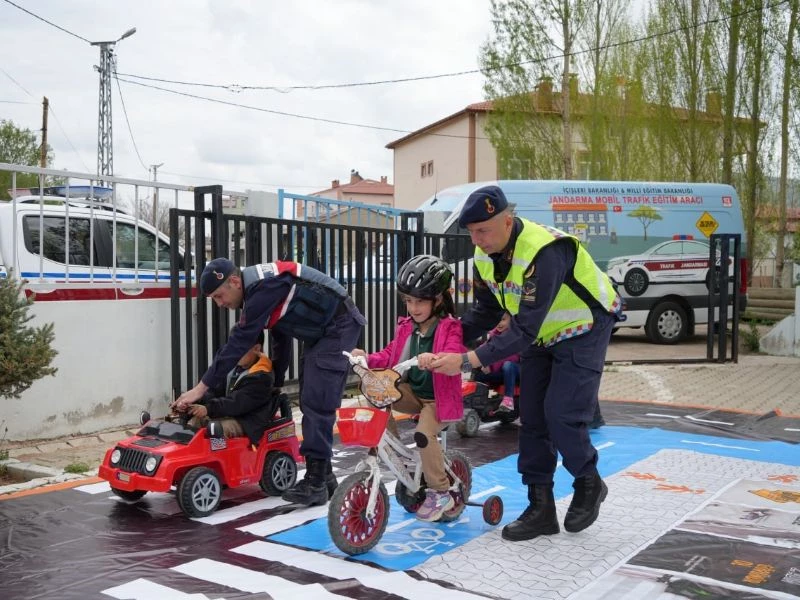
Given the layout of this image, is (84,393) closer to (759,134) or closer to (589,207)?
(589,207)

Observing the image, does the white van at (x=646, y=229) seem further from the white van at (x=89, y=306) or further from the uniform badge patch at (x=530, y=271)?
the uniform badge patch at (x=530, y=271)

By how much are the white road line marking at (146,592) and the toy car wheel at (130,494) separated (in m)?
1.17

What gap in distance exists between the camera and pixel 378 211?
9570mm

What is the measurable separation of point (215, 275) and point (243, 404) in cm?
78

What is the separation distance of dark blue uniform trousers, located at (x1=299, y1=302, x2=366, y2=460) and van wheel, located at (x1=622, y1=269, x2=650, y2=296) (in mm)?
10514

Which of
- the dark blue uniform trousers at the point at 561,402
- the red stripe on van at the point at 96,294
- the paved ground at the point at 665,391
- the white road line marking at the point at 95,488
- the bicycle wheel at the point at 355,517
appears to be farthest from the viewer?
the red stripe on van at the point at 96,294

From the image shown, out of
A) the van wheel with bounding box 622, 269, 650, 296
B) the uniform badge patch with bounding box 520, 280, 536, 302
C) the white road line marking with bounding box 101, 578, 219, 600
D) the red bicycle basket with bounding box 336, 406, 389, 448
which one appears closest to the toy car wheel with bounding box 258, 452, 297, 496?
the red bicycle basket with bounding box 336, 406, 389, 448

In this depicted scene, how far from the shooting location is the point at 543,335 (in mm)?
4223

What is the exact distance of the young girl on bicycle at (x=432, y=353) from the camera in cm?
422

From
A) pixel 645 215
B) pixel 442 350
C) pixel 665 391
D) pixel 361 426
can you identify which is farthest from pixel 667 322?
pixel 361 426

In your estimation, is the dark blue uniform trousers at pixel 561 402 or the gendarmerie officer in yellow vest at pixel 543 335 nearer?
the gendarmerie officer in yellow vest at pixel 543 335

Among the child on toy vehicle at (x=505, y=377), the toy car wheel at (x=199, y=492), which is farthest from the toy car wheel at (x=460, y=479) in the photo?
the child on toy vehicle at (x=505, y=377)

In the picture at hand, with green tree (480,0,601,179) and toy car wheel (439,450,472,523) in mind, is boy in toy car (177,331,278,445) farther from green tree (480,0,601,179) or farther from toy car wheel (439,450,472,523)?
green tree (480,0,601,179)

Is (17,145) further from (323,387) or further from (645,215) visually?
(323,387)
